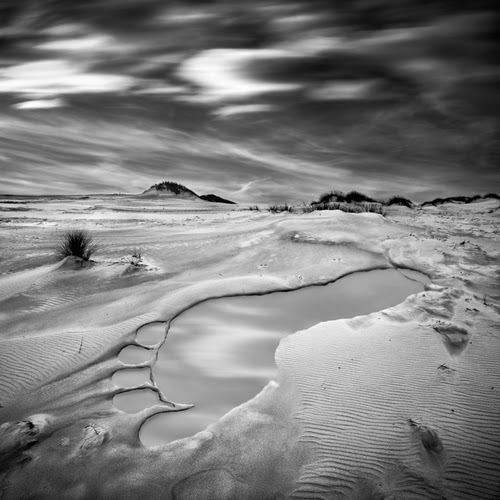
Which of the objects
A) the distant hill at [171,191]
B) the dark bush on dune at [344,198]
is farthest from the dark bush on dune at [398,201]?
the distant hill at [171,191]

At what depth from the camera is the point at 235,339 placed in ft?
9.46

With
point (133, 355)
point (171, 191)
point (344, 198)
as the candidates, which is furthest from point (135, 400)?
point (171, 191)

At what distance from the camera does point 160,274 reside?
15.3ft

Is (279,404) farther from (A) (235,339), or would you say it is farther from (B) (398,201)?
(B) (398,201)

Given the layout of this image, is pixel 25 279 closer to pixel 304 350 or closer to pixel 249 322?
pixel 249 322

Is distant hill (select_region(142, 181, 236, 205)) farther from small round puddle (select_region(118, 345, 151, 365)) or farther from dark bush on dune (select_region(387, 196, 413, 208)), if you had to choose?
small round puddle (select_region(118, 345, 151, 365))

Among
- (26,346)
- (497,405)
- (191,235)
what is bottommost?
(191,235)

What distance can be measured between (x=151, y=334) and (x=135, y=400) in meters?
0.86

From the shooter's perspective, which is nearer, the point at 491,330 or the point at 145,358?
the point at 145,358

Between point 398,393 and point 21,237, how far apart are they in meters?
8.54

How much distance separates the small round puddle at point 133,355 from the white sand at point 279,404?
6 centimetres

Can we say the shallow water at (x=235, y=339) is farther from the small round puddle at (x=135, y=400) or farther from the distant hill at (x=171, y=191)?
the distant hill at (x=171, y=191)

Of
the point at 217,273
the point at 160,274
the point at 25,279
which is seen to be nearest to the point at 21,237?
the point at 25,279

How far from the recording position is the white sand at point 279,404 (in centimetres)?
154
